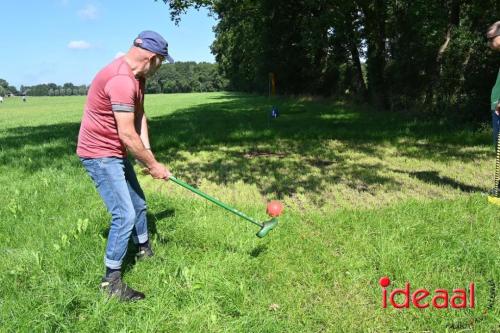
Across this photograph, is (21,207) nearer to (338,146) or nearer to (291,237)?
(291,237)

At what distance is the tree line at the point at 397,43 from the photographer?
44.2 feet

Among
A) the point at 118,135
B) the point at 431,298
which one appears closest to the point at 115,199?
the point at 118,135

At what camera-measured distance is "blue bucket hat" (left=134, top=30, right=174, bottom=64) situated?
3381 millimetres

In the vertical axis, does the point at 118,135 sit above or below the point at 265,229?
above

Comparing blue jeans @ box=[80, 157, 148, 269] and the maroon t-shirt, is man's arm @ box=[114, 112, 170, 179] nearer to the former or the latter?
the maroon t-shirt

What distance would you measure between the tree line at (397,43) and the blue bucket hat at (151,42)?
11417 mm

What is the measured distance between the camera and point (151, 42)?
3.38m

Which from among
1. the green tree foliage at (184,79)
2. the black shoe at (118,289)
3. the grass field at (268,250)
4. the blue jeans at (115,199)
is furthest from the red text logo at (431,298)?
the green tree foliage at (184,79)

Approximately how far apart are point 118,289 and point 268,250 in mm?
1619

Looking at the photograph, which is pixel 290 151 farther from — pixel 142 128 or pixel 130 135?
pixel 130 135

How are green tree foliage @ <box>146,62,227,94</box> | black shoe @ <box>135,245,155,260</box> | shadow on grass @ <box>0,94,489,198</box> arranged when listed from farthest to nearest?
green tree foliage @ <box>146,62,227,94</box> < shadow on grass @ <box>0,94,489,198</box> < black shoe @ <box>135,245,155,260</box>

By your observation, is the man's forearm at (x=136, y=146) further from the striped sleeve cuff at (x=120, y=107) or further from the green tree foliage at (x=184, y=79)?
the green tree foliage at (x=184, y=79)

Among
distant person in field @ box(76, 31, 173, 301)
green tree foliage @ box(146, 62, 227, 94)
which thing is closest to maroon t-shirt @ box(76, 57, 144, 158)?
distant person in field @ box(76, 31, 173, 301)

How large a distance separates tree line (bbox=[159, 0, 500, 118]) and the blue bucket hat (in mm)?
11417
